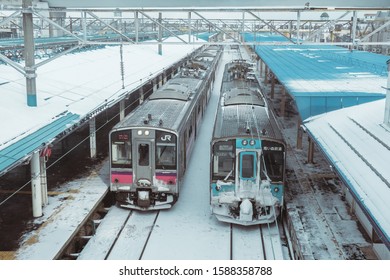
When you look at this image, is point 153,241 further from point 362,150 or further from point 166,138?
point 362,150

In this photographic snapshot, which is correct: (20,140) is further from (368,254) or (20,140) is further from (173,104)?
(368,254)

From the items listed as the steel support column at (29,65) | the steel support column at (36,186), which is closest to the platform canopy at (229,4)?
the steel support column at (29,65)

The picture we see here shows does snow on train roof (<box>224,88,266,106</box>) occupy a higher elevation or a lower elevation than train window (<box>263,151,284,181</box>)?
higher

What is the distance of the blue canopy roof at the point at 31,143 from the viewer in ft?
26.5

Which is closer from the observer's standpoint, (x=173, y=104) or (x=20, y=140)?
(x=20, y=140)

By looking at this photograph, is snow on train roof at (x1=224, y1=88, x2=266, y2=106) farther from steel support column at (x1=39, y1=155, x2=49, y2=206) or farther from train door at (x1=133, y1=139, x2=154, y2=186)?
steel support column at (x1=39, y1=155, x2=49, y2=206)

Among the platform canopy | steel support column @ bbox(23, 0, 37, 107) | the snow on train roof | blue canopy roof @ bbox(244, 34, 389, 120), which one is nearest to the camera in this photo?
the platform canopy

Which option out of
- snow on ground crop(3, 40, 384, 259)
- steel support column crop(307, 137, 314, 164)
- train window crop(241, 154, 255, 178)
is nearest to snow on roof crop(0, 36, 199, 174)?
snow on ground crop(3, 40, 384, 259)

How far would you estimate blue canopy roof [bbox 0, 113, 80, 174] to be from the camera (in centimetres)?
809

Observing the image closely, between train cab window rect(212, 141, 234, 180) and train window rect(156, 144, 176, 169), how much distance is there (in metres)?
1.16

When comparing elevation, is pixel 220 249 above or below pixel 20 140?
below

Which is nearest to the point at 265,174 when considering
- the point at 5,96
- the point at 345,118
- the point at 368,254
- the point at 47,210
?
the point at 368,254

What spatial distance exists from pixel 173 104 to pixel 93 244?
4.78m

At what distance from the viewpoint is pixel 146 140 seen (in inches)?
423
